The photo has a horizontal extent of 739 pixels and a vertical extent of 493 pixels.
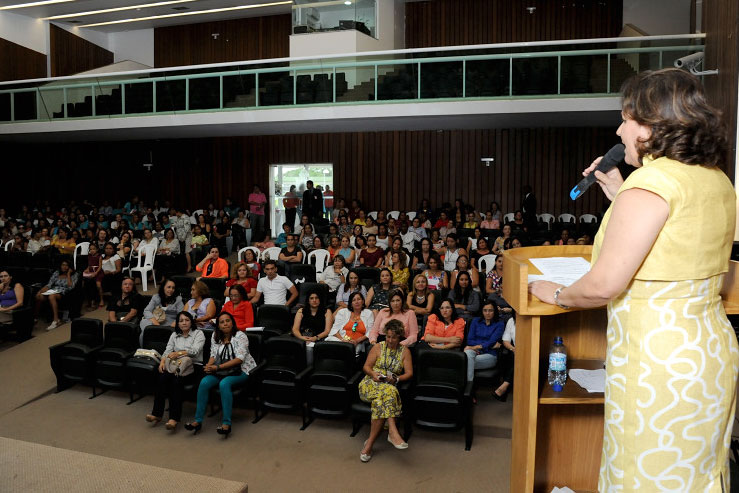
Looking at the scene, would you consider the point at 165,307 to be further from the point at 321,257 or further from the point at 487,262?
the point at 487,262

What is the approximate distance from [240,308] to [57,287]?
3750mm

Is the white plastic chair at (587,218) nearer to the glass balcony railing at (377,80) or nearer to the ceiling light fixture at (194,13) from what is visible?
the glass balcony railing at (377,80)

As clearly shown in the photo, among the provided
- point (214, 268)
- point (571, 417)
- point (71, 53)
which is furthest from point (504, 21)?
point (571, 417)

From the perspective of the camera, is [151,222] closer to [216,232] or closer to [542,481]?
[216,232]

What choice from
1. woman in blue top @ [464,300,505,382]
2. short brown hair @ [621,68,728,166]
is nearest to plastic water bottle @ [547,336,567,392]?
short brown hair @ [621,68,728,166]

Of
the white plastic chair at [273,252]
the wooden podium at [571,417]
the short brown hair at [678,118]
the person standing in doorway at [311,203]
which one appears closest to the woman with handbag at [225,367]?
the white plastic chair at [273,252]

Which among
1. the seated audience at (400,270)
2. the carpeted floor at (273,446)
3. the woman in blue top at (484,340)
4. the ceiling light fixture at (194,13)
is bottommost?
the carpeted floor at (273,446)

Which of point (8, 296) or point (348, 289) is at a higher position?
point (348, 289)

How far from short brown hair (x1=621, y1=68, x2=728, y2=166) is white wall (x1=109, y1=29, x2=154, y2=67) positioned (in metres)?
19.7

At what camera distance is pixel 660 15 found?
14016 mm

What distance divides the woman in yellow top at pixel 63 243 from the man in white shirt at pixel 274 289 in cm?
523

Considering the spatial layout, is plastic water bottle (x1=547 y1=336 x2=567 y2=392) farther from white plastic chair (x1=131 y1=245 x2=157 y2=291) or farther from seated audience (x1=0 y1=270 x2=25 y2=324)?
white plastic chair (x1=131 y1=245 x2=157 y2=291)

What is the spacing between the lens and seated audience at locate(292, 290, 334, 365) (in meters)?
7.41

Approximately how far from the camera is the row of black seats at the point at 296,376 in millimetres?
Answer: 5746
